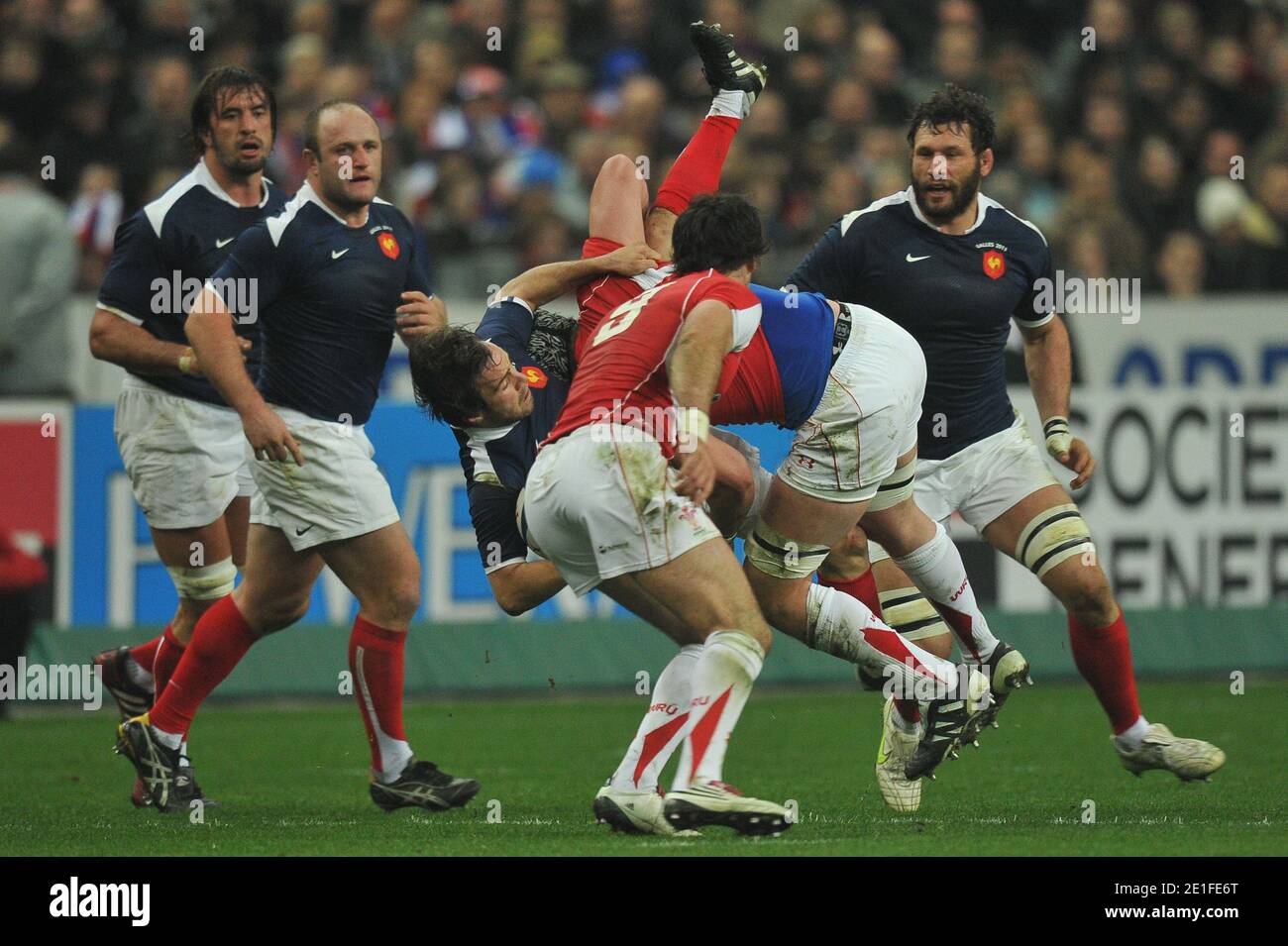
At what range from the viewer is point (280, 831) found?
7.21 metres

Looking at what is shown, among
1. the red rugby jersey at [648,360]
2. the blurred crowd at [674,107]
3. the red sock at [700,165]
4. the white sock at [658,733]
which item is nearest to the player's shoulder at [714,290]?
the red rugby jersey at [648,360]

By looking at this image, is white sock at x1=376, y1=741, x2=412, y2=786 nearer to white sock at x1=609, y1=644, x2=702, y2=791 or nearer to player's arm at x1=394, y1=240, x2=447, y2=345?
white sock at x1=609, y1=644, x2=702, y2=791

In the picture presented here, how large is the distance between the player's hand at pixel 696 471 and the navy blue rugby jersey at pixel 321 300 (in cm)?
209

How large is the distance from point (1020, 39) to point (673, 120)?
345 cm

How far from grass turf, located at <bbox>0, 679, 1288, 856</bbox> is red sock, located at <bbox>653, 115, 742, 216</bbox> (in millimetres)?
2335

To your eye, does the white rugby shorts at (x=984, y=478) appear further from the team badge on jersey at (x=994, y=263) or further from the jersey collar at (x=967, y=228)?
the jersey collar at (x=967, y=228)

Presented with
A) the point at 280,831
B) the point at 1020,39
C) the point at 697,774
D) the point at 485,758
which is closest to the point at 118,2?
the point at 1020,39

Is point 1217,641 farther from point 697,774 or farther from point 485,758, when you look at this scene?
point 697,774

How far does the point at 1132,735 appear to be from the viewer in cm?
812

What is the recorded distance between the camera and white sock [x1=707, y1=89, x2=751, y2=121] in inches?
325

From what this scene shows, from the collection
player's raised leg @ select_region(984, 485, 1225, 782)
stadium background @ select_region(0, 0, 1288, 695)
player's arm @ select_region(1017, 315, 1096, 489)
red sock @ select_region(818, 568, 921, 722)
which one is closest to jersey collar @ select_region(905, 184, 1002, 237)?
player's arm @ select_region(1017, 315, 1096, 489)

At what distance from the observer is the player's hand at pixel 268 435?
739 centimetres

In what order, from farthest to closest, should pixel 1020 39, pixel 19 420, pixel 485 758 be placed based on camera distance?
1. pixel 1020 39
2. pixel 19 420
3. pixel 485 758

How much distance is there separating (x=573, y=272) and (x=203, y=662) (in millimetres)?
2006
